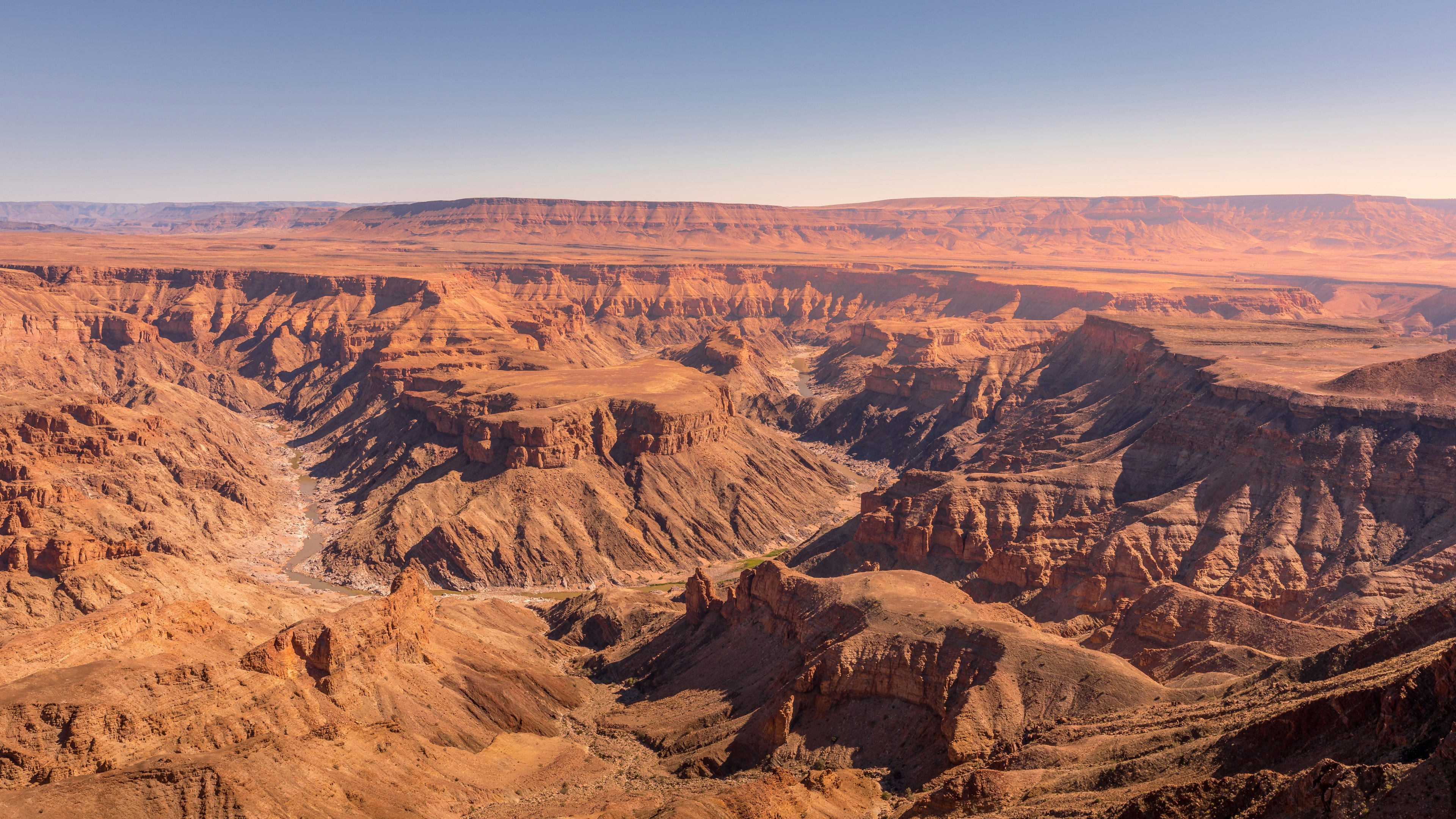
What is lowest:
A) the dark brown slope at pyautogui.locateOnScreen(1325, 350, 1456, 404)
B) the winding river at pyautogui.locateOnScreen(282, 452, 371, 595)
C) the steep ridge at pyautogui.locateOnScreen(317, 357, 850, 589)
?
the winding river at pyautogui.locateOnScreen(282, 452, 371, 595)

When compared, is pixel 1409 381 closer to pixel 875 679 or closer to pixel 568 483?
Result: pixel 875 679

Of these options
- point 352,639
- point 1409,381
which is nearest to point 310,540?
point 352,639

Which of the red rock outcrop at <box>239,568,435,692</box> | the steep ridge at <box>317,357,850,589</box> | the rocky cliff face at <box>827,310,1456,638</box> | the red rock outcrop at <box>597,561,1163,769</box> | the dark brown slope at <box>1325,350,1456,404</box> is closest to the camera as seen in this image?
the red rock outcrop at <box>597,561,1163,769</box>

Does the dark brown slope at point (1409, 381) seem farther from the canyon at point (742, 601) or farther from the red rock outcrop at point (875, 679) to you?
the red rock outcrop at point (875, 679)

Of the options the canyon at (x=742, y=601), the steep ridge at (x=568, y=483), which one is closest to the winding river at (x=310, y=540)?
the canyon at (x=742, y=601)

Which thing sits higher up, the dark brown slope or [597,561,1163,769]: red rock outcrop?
the dark brown slope

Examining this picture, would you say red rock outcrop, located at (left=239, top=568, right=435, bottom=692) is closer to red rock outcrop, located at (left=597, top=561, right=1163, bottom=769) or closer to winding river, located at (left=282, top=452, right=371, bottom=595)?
red rock outcrop, located at (left=597, top=561, right=1163, bottom=769)

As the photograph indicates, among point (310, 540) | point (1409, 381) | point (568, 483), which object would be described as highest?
point (1409, 381)

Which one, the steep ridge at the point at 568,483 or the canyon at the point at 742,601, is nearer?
the canyon at the point at 742,601

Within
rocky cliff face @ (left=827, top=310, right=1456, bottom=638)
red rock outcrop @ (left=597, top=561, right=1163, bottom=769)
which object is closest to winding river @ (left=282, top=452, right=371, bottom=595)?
red rock outcrop @ (left=597, top=561, right=1163, bottom=769)

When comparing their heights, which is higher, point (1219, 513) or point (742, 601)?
point (1219, 513)

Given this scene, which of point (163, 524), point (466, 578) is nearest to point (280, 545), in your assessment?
point (163, 524)
